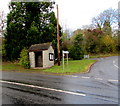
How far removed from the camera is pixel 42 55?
20641 millimetres

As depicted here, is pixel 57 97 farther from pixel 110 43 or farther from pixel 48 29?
pixel 110 43

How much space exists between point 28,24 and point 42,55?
9211 millimetres

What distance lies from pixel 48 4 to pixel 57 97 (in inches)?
952

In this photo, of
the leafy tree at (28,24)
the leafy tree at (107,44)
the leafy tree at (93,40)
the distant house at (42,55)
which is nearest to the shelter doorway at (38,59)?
the distant house at (42,55)

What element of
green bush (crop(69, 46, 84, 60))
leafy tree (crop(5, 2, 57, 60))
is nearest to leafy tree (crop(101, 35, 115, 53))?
green bush (crop(69, 46, 84, 60))

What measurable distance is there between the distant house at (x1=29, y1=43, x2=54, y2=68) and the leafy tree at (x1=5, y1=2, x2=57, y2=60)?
3306mm

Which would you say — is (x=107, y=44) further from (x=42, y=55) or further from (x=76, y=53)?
(x=42, y=55)

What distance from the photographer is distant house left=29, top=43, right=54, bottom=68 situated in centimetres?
2025

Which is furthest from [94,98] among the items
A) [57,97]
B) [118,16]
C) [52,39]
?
[118,16]

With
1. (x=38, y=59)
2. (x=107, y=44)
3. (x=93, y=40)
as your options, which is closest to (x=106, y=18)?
(x=107, y=44)

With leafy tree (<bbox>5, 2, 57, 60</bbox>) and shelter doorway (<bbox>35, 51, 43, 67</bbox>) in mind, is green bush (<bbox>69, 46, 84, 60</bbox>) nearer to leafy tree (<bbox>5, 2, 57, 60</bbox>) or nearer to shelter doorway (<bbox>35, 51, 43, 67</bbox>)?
leafy tree (<bbox>5, 2, 57, 60</bbox>)

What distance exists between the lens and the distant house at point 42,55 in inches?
797

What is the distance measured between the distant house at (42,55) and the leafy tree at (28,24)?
3.31m

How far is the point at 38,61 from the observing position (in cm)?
2262
